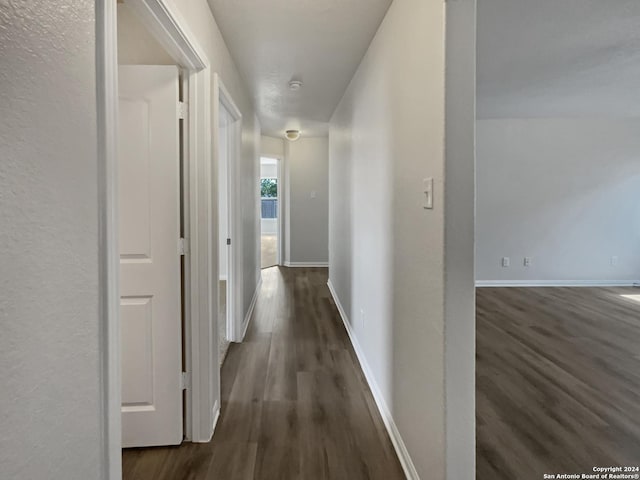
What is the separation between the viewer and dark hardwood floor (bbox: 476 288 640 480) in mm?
1875

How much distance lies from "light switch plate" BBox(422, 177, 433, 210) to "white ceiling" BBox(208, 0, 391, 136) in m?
1.20

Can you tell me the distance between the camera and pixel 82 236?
88 centimetres

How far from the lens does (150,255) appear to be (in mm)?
1879

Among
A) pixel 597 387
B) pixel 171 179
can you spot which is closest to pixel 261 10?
pixel 171 179

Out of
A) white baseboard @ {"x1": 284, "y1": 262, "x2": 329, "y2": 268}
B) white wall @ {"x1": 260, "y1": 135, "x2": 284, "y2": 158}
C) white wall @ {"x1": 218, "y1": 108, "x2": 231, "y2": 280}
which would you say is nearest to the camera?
white wall @ {"x1": 218, "y1": 108, "x2": 231, "y2": 280}

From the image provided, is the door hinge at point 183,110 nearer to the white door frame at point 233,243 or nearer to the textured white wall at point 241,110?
the textured white wall at point 241,110

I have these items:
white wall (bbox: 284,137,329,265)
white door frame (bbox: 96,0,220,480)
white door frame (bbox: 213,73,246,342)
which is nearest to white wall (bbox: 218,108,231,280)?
white door frame (bbox: 213,73,246,342)

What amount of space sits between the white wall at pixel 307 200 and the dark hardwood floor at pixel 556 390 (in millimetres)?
3732

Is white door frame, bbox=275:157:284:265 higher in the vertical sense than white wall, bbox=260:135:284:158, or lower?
lower

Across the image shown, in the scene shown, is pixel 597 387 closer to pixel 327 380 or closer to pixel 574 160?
pixel 327 380

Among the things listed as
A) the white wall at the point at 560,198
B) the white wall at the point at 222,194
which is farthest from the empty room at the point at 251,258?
the white wall at the point at 560,198

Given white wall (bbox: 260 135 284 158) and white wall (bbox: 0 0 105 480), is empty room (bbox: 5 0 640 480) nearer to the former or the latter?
white wall (bbox: 0 0 105 480)

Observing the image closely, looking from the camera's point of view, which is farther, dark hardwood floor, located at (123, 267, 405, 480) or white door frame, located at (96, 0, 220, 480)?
dark hardwood floor, located at (123, 267, 405, 480)

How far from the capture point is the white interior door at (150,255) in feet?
6.03
